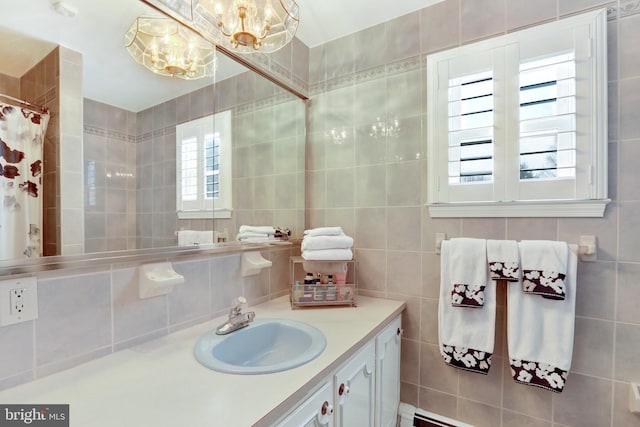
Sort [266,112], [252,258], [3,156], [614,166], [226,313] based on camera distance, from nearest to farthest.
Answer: [3,156] → [614,166] → [226,313] → [252,258] → [266,112]

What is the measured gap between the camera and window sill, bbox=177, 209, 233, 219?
124cm

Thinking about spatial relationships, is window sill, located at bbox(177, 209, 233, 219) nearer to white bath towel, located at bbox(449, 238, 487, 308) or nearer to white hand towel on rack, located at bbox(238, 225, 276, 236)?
white hand towel on rack, located at bbox(238, 225, 276, 236)

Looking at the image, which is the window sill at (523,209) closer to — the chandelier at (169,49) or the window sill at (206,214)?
the window sill at (206,214)

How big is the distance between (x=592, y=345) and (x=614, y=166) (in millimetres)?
757

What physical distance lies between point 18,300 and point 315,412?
2.83 ft

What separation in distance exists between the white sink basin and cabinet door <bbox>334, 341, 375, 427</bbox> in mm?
135

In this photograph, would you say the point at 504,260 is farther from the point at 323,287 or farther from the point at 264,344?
the point at 264,344

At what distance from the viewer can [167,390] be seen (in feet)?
2.52

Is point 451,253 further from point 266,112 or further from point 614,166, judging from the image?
point 266,112

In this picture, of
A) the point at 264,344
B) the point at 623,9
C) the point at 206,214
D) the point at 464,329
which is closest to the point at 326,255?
the point at 264,344

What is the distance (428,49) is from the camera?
1.60m

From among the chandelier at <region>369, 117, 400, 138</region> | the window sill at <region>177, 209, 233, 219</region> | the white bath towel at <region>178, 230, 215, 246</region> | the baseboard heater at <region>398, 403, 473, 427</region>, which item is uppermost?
the chandelier at <region>369, 117, 400, 138</region>

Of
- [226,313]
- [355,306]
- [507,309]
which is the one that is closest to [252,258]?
[226,313]

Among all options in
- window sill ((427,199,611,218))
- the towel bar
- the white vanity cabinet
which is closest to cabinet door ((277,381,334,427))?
the white vanity cabinet
